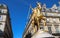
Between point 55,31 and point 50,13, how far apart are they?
7141 millimetres

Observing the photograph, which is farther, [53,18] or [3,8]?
[53,18]

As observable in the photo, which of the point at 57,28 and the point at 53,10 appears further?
the point at 53,10

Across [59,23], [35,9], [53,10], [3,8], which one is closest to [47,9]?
[53,10]

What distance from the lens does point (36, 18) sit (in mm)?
22969

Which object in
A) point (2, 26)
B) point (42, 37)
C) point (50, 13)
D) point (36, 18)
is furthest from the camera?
point (50, 13)

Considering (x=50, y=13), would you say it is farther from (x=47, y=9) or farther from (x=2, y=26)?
(x=2, y=26)

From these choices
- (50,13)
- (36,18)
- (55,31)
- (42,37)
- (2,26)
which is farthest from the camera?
(50,13)

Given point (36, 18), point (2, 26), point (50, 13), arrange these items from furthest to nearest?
point (50, 13), point (2, 26), point (36, 18)

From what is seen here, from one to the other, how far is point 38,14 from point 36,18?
24.0 inches

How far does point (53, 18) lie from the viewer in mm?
61312

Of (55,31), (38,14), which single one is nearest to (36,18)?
(38,14)

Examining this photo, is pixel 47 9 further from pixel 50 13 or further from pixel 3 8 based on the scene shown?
pixel 3 8

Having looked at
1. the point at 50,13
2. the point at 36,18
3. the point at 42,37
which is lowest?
the point at 42,37

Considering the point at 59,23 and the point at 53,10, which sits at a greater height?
the point at 53,10
